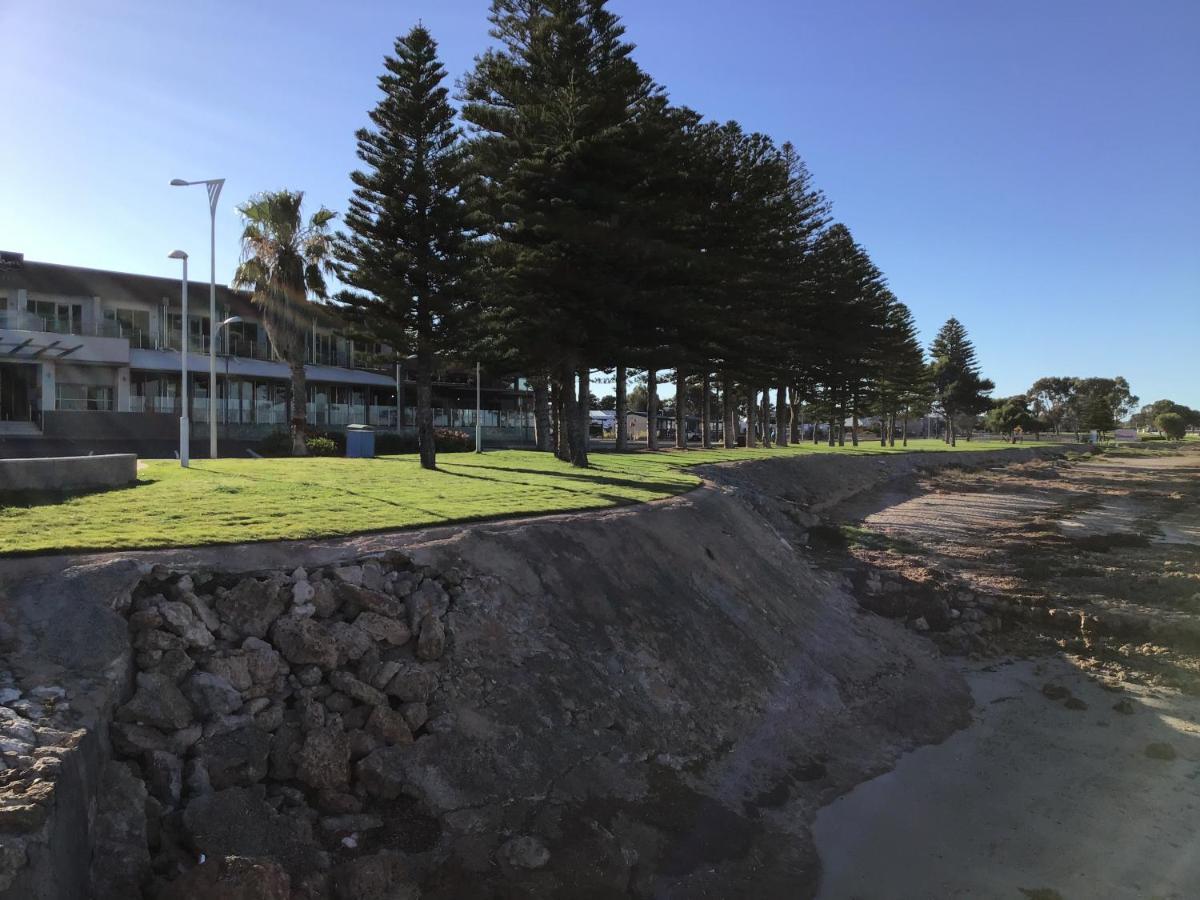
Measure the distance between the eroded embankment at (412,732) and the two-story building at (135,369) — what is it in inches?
706

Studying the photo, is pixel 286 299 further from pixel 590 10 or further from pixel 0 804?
pixel 0 804

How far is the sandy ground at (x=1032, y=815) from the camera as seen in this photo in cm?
526

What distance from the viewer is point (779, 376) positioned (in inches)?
1539

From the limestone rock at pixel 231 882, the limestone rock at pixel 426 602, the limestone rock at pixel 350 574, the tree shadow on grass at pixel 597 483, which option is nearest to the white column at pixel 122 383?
the tree shadow on grass at pixel 597 483

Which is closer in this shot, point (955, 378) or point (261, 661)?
point (261, 661)

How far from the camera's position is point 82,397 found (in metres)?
29.8

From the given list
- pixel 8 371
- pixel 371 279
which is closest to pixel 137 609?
pixel 371 279

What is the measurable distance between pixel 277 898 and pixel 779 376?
1469 inches

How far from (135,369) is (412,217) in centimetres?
2158

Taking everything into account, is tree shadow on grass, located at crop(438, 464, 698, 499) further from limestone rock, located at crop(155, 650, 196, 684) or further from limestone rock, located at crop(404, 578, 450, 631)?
limestone rock, located at crop(155, 650, 196, 684)

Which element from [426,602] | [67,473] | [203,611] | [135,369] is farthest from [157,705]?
[135,369]

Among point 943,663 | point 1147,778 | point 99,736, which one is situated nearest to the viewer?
point 99,736

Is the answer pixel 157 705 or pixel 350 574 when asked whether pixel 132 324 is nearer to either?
pixel 350 574

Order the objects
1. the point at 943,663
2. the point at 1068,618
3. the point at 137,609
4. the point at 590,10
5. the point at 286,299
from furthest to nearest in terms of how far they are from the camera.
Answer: the point at 286,299, the point at 590,10, the point at 1068,618, the point at 943,663, the point at 137,609
